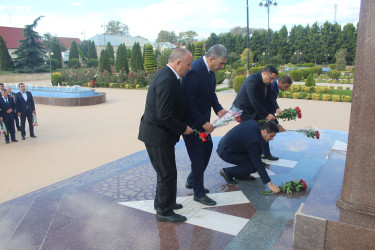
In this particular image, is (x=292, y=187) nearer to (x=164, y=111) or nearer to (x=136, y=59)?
(x=164, y=111)

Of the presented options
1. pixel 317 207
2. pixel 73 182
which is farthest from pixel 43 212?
pixel 317 207

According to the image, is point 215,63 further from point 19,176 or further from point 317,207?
point 19,176

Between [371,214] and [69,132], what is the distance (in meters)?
7.35

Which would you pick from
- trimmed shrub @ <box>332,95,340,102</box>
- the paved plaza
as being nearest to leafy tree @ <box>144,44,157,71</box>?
trimmed shrub @ <box>332,95,340,102</box>

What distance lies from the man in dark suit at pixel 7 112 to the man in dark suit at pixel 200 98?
227 inches

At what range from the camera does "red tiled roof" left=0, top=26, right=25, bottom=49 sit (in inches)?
1893

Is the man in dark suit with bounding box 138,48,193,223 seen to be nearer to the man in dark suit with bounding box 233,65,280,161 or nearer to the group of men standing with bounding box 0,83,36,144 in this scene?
the man in dark suit with bounding box 233,65,280,161

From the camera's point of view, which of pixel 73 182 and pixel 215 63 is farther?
pixel 73 182

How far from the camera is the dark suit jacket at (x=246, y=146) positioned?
3.50 m

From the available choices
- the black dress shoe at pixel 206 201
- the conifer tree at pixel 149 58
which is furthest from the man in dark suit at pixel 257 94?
the conifer tree at pixel 149 58

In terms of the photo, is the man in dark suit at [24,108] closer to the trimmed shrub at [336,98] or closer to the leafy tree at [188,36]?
the trimmed shrub at [336,98]

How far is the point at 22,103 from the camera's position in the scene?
7566 mm

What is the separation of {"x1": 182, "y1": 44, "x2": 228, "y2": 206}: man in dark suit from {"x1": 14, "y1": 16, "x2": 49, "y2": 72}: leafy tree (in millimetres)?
38642

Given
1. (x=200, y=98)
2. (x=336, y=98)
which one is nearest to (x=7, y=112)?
(x=200, y=98)
